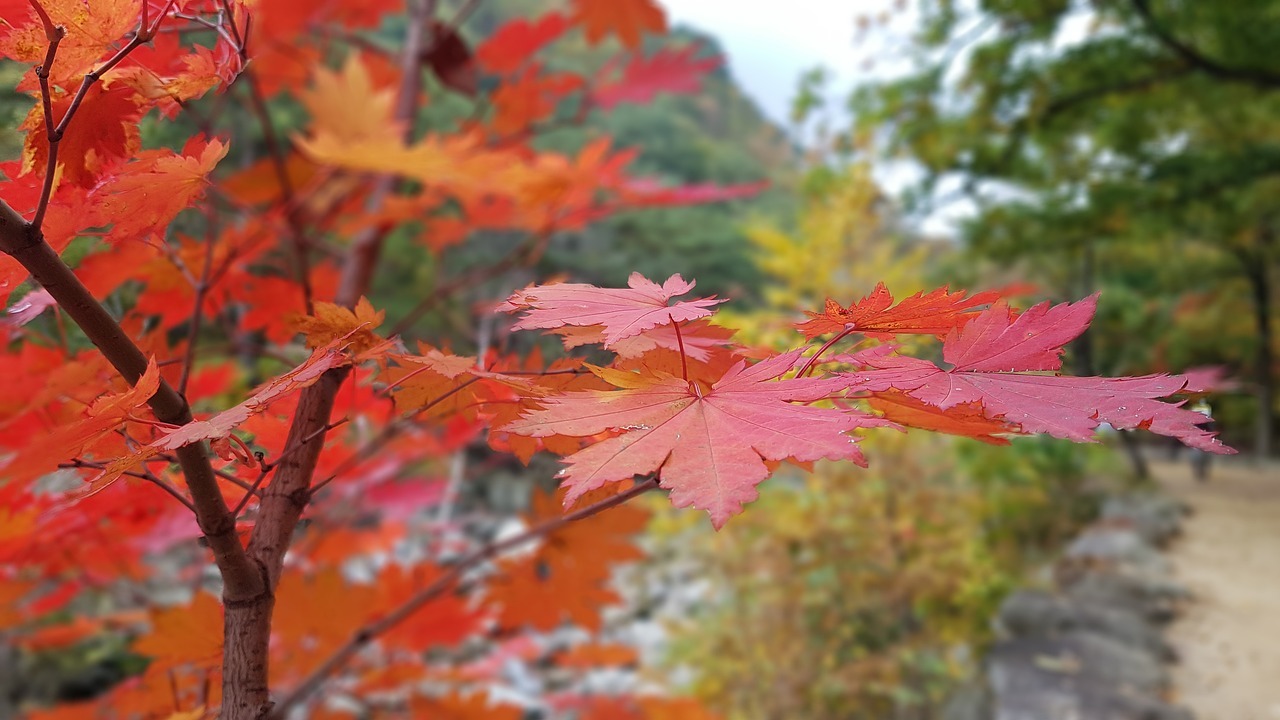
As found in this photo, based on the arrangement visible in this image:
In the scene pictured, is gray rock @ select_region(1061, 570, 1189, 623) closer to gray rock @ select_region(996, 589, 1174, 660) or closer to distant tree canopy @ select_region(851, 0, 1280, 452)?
gray rock @ select_region(996, 589, 1174, 660)

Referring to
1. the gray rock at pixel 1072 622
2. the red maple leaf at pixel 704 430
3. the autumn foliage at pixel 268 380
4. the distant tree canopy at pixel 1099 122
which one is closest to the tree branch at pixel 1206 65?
the distant tree canopy at pixel 1099 122

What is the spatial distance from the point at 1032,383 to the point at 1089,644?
8.89ft

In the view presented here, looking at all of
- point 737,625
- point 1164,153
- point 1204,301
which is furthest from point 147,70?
point 1204,301

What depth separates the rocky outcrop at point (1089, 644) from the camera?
1.96 meters

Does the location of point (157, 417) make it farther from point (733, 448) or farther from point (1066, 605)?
point (1066, 605)

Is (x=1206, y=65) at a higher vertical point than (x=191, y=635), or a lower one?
higher

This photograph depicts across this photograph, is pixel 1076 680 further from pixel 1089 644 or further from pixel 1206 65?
pixel 1206 65

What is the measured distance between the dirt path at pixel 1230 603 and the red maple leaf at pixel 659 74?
7.59 feet

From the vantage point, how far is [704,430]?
23 centimetres

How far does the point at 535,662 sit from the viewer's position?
10.5 feet

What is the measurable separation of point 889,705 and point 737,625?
0.54 meters

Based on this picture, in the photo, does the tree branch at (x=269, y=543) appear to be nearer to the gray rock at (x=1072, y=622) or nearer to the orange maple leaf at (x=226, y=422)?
the orange maple leaf at (x=226, y=422)

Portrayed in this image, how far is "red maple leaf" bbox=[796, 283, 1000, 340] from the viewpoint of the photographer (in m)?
0.26

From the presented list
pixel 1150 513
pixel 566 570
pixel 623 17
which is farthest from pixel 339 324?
pixel 1150 513
